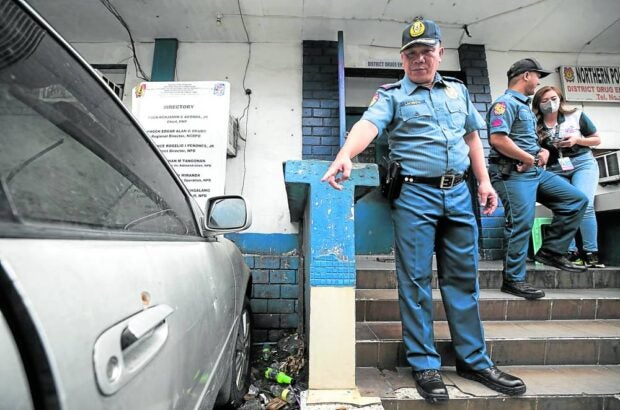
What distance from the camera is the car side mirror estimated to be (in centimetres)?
133

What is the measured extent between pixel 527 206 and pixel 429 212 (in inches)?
52.9

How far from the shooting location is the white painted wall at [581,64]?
446 cm

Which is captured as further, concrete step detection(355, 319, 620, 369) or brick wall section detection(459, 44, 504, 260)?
brick wall section detection(459, 44, 504, 260)

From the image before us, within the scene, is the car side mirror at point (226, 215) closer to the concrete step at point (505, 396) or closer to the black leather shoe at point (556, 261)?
the concrete step at point (505, 396)

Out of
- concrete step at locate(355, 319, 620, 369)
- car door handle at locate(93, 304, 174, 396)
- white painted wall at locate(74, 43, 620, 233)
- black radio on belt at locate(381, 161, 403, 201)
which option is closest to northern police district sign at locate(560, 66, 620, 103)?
white painted wall at locate(74, 43, 620, 233)

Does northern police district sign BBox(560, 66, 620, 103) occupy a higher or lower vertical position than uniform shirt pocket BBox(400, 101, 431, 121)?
higher

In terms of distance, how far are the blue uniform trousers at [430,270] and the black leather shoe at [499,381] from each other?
38mm

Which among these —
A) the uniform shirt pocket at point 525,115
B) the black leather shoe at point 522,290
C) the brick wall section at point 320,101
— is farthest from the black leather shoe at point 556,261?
the brick wall section at point 320,101

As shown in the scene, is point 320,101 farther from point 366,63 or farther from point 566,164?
point 566,164

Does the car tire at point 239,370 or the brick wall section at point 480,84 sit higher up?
the brick wall section at point 480,84

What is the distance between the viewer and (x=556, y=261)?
3.09 metres

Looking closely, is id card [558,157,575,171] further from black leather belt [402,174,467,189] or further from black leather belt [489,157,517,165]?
black leather belt [402,174,467,189]

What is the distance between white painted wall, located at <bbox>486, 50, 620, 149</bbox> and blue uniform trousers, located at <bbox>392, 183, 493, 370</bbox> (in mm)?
3523

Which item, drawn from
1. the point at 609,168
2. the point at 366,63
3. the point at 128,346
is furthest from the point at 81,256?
the point at 609,168
